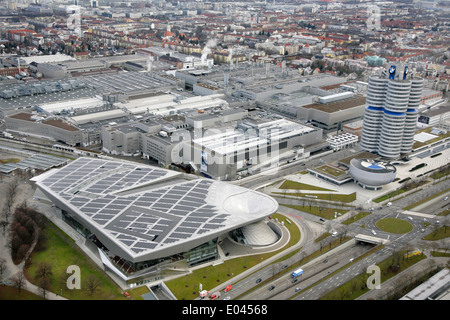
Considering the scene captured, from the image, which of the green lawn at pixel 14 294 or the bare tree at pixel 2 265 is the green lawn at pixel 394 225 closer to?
the green lawn at pixel 14 294

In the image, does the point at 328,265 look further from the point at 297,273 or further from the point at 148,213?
the point at 148,213

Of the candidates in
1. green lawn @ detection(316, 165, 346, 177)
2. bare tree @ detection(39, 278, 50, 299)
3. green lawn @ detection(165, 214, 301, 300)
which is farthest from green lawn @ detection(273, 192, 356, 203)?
bare tree @ detection(39, 278, 50, 299)

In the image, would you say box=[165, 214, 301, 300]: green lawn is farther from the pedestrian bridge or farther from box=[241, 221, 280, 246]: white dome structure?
the pedestrian bridge

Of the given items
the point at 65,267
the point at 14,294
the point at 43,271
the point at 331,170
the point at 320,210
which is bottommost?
the point at 14,294

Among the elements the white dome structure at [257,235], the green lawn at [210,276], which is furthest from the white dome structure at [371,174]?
the green lawn at [210,276]

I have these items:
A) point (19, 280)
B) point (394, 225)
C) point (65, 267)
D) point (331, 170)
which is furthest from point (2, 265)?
point (331, 170)

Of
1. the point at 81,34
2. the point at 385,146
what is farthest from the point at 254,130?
the point at 81,34
